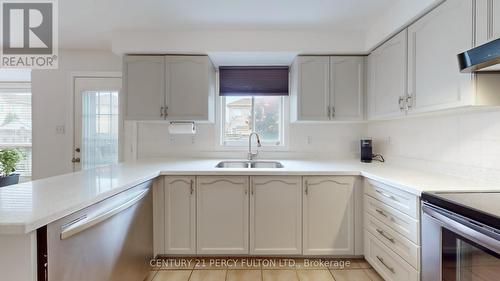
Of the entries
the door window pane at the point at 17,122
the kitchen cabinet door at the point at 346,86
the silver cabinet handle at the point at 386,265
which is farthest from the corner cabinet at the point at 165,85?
the door window pane at the point at 17,122

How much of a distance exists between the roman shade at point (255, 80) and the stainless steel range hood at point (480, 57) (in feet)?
6.26

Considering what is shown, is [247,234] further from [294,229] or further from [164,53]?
[164,53]

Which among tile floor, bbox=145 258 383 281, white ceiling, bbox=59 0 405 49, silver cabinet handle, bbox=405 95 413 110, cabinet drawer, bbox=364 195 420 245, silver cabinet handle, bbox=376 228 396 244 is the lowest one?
tile floor, bbox=145 258 383 281

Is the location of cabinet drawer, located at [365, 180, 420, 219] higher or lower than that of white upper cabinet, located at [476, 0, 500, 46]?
lower

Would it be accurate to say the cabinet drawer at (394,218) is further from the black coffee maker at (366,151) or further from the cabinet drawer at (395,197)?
the black coffee maker at (366,151)

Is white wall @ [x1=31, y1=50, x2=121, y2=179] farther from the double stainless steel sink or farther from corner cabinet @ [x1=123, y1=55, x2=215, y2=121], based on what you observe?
the double stainless steel sink

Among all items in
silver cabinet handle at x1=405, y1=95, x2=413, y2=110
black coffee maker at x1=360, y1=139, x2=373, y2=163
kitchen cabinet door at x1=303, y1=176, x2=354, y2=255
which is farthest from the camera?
black coffee maker at x1=360, y1=139, x2=373, y2=163

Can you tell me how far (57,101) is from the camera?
3.20 metres

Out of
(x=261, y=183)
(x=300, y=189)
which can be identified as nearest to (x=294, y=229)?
(x=300, y=189)

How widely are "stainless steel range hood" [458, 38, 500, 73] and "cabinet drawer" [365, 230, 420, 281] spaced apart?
3.87ft

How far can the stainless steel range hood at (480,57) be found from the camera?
43.5 inches

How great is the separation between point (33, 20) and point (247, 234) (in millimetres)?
2817

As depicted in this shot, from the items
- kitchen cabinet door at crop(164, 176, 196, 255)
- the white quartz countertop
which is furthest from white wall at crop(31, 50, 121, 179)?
kitchen cabinet door at crop(164, 176, 196, 255)

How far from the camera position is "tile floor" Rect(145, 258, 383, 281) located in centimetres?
208
